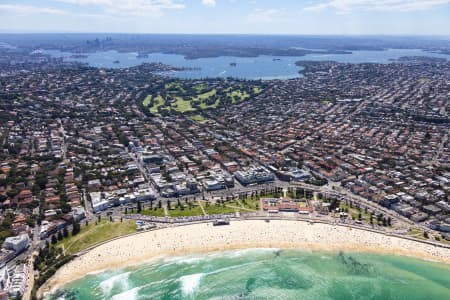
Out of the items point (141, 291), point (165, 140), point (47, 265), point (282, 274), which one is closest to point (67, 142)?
point (165, 140)

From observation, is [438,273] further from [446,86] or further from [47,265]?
[446,86]

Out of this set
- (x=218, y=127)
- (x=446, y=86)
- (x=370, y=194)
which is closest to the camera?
(x=370, y=194)

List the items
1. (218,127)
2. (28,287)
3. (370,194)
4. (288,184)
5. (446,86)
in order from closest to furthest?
(28,287), (370,194), (288,184), (218,127), (446,86)

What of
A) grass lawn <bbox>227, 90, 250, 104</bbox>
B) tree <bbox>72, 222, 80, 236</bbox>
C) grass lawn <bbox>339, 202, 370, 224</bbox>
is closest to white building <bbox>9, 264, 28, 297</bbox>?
tree <bbox>72, 222, 80, 236</bbox>

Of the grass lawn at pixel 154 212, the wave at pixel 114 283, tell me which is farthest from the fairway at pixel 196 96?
the wave at pixel 114 283

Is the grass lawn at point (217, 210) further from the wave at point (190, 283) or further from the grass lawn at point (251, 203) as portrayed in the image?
the wave at point (190, 283)

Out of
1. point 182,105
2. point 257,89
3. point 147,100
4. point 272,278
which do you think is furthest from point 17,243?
point 257,89
